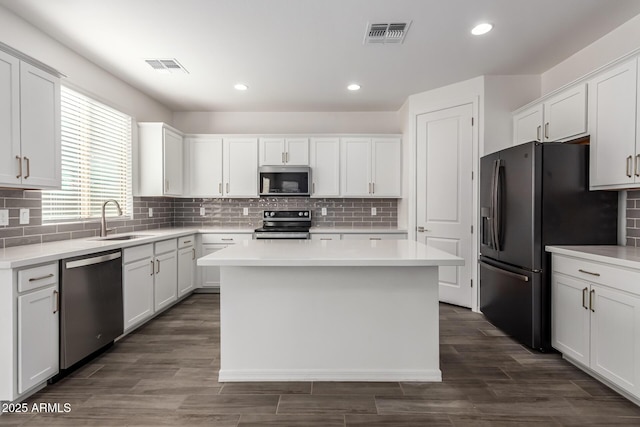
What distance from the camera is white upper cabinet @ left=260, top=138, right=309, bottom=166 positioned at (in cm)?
486

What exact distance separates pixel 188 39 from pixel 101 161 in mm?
1670

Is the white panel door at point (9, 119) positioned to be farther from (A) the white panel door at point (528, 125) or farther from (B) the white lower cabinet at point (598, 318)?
(A) the white panel door at point (528, 125)

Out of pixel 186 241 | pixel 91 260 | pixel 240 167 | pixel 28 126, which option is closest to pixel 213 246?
pixel 186 241

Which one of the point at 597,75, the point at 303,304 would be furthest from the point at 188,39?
the point at 597,75

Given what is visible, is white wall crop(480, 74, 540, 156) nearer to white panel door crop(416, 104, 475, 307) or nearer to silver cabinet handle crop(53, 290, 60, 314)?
white panel door crop(416, 104, 475, 307)

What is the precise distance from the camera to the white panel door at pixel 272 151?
4863mm

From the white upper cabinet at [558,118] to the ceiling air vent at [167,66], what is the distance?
3543 millimetres

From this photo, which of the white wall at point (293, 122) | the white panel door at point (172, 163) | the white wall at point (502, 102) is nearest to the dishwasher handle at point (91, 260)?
the white panel door at point (172, 163)

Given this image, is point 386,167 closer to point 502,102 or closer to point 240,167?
point 502,102

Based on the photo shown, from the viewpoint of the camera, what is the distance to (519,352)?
2.78m

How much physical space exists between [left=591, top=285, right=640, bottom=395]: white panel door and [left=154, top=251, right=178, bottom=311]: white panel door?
12.4 feet

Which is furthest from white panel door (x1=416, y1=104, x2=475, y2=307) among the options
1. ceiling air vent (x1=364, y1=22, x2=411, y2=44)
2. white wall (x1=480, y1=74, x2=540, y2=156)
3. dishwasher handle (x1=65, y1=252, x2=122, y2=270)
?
dishwasher handle (x1=65, y1=252, x2=122, y2=270)

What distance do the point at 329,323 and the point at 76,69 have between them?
3247 mm

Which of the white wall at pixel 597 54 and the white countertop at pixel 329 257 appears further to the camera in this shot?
the white wall at pixel 597 54
